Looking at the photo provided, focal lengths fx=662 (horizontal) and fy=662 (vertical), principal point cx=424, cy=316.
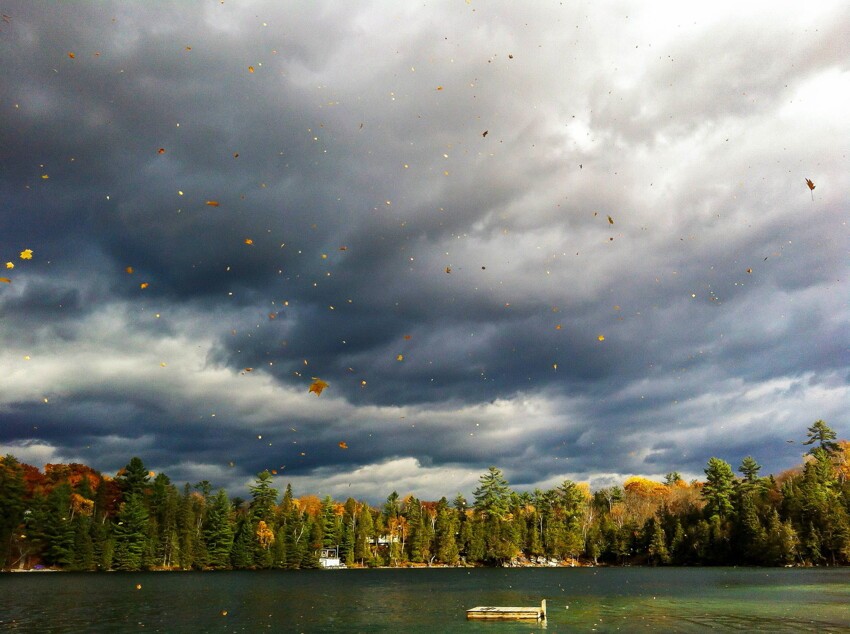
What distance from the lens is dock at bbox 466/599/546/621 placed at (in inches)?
1802

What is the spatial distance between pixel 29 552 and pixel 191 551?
28.2 meters

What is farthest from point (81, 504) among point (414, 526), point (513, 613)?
point (513, 613)

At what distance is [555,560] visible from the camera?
176 meters

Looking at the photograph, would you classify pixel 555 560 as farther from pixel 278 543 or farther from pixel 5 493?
pixel 5 493

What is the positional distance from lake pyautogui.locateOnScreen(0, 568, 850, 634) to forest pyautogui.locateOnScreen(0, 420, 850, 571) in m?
32.2

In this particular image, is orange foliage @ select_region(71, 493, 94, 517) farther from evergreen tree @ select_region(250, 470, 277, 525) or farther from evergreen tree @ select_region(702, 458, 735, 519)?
evergreen tree @ select_region(702, 458, 735, 519)

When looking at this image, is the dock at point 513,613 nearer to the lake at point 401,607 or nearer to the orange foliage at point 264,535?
the lake at point 401,607

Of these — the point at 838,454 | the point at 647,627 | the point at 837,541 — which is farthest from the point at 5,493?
the point at 838,454

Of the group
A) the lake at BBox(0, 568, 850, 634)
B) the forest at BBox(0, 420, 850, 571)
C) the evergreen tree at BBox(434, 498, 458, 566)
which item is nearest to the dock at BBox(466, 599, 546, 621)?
the lake at BBox(0, 568, 850, 634)

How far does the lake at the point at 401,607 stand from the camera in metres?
44.8

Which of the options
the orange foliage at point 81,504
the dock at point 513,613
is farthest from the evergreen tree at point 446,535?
the dock at point 513,613

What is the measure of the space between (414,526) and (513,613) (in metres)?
123

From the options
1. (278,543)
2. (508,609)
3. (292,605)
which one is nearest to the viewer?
(508,609)

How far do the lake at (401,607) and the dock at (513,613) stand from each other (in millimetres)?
700
